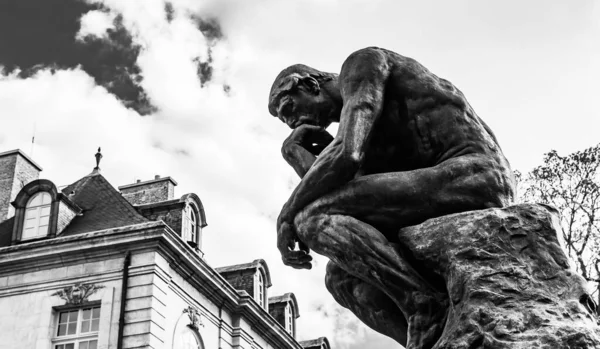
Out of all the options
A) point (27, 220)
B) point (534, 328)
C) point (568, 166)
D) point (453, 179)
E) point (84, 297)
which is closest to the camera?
point (534, 328)

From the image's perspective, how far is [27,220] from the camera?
82.2ft

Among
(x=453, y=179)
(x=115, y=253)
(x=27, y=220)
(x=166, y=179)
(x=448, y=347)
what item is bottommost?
(x=448, y=347)

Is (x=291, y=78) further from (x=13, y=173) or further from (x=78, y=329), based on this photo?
(x=13, y=173)

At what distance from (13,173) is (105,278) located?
8.17m

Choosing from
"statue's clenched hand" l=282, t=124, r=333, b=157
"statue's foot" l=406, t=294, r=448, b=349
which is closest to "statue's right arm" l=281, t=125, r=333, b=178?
"statue's clenched hand" l=282, t=124, r=333, b=157

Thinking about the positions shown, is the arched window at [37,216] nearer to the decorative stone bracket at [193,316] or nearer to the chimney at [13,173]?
the chimney at [13,173]

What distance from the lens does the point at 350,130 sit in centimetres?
381

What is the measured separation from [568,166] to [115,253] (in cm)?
1241

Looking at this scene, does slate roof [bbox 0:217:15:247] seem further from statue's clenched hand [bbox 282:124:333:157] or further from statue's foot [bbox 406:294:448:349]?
statue's foot [bbox 406:294:448:349]

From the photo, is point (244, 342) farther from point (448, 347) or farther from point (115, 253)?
point (448, 347)

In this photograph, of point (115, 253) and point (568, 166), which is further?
point (115, 253)

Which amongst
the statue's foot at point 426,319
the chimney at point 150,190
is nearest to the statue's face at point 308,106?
the statue's foot at point 426,319

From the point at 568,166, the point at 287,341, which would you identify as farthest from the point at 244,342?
the point at 568,166

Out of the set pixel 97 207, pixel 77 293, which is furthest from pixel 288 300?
pixel 77 293
